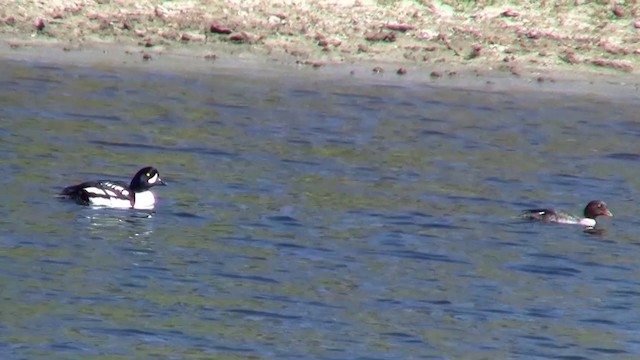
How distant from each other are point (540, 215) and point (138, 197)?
12.5 feet

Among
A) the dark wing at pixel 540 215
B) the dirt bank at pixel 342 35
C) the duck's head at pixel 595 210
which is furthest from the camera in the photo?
the dirt bank at pixel 342 35

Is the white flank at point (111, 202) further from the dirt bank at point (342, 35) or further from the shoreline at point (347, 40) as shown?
the dirt bank at point (342, 35)

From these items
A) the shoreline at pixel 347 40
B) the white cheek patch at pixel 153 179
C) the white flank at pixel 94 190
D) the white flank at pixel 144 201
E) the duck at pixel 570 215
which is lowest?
the duck at pixel 570 215

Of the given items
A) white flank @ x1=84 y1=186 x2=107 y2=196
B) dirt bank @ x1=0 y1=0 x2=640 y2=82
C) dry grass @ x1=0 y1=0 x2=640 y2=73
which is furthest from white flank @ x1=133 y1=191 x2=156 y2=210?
dry grass @ x1=0 y1=0 x2=640 y2=73

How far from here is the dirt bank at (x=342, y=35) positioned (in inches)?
1046

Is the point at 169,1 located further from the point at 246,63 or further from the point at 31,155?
the point at 31,155

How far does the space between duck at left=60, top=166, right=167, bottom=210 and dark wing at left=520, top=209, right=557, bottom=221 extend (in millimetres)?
3540

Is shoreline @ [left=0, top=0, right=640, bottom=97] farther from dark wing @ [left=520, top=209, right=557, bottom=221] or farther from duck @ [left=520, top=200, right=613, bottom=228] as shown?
dark wing @ [left=520, top=209, right=557, bottom=221]

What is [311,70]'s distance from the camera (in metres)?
26.3

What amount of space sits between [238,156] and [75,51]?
6.02 meters

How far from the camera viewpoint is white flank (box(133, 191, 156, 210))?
60.1ft

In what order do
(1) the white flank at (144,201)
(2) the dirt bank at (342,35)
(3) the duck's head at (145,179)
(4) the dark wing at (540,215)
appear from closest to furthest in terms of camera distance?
(1) the white flank at (144,201), (3) the duck's head at (145,179), (4) the dark wing at (540,215), (2) the dirt bank at (342,35)

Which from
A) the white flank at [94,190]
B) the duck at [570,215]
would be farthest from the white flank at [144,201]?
the duck at [570,215]

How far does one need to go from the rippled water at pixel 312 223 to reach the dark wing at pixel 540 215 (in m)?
0.14
